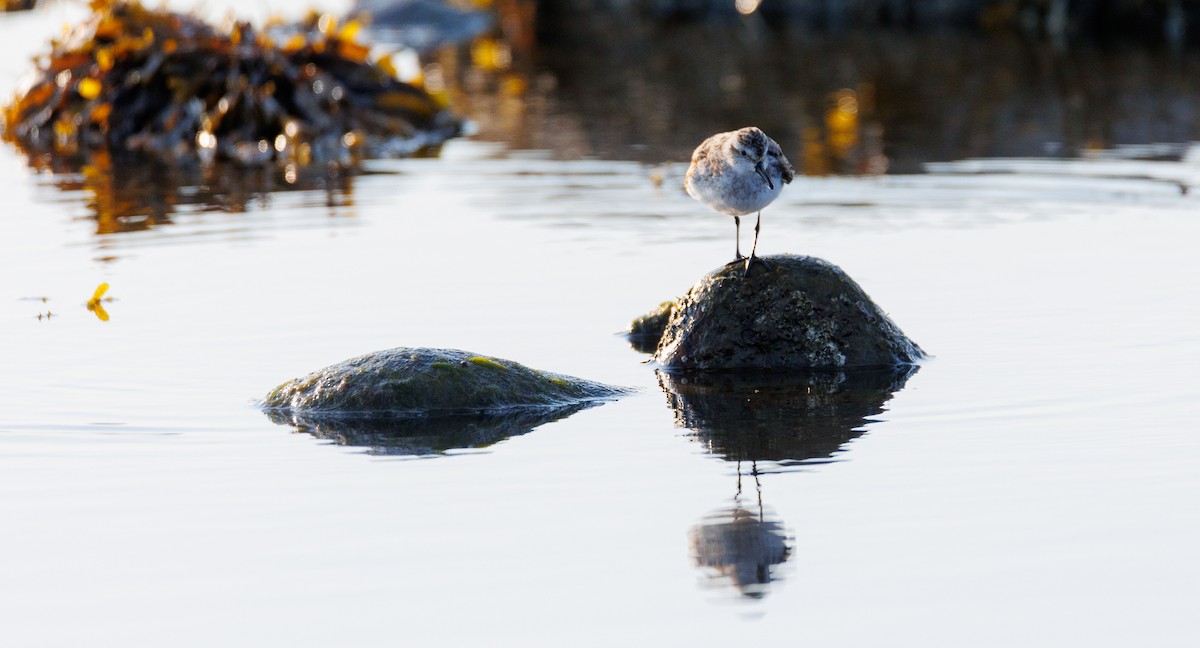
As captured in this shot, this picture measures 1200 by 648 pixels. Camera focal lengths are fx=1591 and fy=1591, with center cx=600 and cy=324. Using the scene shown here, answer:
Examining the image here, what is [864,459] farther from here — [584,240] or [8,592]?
[584,240]

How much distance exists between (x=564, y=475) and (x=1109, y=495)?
2.32m

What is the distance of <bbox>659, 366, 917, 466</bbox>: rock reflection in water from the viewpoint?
24.7ft

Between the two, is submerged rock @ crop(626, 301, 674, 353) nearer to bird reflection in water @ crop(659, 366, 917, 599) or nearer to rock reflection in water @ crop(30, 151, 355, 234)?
bird reflection in water @ crop(659, 366, 917, 599)

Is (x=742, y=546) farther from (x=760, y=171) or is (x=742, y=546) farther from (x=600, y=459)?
(x=760, y=171)

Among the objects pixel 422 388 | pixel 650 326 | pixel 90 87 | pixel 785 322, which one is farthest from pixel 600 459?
pixel 90 87

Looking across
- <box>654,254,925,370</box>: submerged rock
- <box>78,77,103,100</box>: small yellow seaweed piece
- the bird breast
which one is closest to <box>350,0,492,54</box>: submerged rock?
<box>78,77,103,100</box>: small yellow seaweed piece

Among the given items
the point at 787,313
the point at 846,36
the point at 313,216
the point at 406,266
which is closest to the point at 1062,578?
the point at 787,313

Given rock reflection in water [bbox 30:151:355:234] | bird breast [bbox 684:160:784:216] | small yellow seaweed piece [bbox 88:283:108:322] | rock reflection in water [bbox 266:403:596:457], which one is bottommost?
rock reflection in water [bbox 266:403:596:457]

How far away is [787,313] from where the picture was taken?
8.84 meters

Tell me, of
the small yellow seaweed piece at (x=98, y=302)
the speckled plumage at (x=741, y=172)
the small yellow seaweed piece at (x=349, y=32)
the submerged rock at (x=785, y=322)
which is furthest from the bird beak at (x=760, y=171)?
the small yellow seaweed piece at (x=349, y=32)

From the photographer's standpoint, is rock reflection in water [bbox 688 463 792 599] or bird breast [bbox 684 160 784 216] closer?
rock reflection in water [bbox 688 463 792 599]

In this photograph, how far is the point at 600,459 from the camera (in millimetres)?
7301

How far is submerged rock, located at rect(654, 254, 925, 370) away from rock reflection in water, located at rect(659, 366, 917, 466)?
9 centimetres

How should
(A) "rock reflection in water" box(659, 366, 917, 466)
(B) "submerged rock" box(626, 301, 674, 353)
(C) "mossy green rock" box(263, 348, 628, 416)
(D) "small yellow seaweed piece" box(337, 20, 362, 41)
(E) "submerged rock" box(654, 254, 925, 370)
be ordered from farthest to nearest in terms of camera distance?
(D) "small yellow seaweed piece" box(337, 20, 362, 41) → (B) "submerged rock" box(626, 301, 674, 353) → (E) "submerged rock" box(654, 254, 925, 370) → (C) "mossy green rock" box(263, 348, 628, 416) → (A) "rock reflection in water" box(659, 366, 917, 466)
